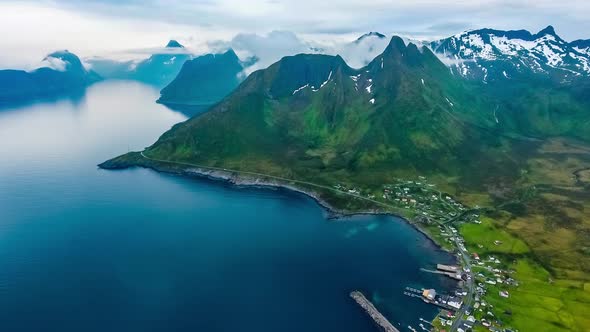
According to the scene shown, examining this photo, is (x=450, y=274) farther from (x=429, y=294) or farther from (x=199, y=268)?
(x=199, y=268)

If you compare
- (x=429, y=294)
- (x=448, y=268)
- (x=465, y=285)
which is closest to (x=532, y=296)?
(x=465, y=285)

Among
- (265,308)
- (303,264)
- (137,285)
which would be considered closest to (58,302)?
(137,285)

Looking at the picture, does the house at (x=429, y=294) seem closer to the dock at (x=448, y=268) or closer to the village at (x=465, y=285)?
the village at (x=465, y=285)

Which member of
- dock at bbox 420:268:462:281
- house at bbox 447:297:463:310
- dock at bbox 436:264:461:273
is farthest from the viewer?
dock at bbox 436:264:461:273

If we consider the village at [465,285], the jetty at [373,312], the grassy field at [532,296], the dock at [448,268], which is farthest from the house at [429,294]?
the jetty at [373,312]

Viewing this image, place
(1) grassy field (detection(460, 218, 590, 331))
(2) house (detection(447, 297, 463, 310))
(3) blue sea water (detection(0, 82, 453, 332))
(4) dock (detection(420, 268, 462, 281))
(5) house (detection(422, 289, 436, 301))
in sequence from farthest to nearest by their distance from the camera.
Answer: (4) dock (detection(420, 268, 462, 281)), (5) house (detection(422, 289, 436, 301)), (2) house (detection(447, 297, 463, 310)), (1) grassy field (detection(460, 218, 590, 331)), (3) blue sea water (detection(0, 82, 453, 332))

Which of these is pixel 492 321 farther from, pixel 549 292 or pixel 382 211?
pixel 382 211

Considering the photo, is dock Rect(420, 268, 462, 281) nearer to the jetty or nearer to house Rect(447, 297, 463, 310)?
house Rect(447, 297, 463, 310)

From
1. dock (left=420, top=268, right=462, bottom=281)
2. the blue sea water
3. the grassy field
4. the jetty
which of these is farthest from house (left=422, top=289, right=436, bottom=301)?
the jetty
